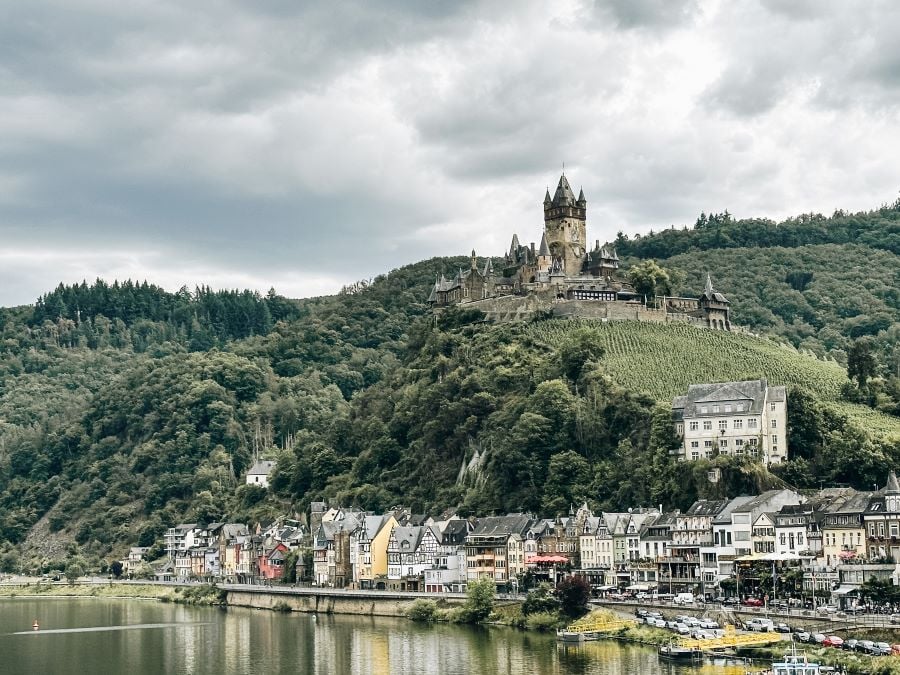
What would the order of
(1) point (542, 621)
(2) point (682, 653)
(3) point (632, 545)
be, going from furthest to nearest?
(3) point (632, 545)
(1) point (542, 621)
(2) point (682, 653)

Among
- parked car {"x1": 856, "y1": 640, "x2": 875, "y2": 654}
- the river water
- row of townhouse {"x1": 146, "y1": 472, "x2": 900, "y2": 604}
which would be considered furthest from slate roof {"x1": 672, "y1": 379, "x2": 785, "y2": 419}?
parked car {"x1": 856, "y1": 640, "x2": 875, "y2": 654}

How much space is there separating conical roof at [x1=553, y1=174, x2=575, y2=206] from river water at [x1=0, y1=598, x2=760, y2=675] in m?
67.9

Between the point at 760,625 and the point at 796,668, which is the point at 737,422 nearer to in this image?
the point at 760,625

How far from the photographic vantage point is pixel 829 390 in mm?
123562

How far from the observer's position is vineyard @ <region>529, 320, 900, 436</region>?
123 metres

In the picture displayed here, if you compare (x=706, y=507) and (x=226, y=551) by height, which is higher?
(x=706, y=507)

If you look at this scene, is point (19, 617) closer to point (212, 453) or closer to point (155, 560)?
point (155, 560)

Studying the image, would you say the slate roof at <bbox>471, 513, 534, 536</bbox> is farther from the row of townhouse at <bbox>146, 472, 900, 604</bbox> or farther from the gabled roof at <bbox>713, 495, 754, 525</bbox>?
the gabled roof at <bbox>713, 495, 754, 525</bbox>

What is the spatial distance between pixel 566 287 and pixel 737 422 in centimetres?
4558

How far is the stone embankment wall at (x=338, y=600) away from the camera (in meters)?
103

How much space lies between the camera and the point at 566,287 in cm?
14988

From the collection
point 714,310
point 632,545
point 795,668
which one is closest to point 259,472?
point 714,310

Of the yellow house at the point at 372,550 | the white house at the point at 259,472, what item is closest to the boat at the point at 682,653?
the yellow house at the point at 372,550

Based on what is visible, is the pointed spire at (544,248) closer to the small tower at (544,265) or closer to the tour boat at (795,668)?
the small tower at (544,265)
